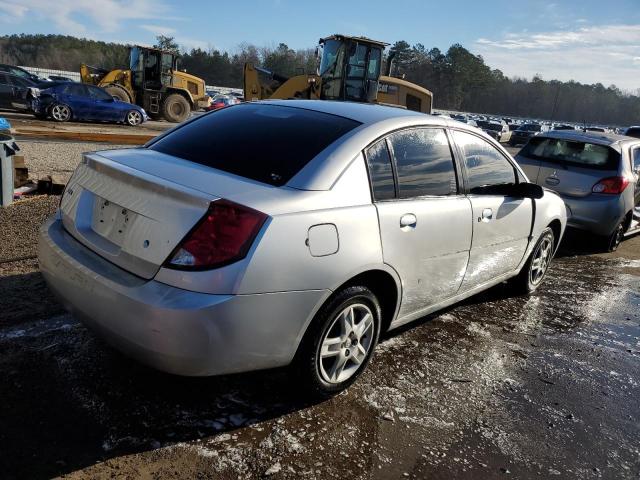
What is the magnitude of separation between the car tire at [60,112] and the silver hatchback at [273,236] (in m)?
17.1

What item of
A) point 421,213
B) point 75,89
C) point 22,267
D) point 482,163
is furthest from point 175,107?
point 421,213

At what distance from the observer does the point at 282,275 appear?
2.48 m

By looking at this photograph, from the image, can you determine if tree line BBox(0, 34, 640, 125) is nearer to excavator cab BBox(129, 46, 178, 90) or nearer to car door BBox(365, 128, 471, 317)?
excavator cab BBox(129, 46, 178, 90)

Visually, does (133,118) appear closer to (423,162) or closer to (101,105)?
(101,105)

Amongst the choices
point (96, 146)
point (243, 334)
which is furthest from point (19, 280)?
point (96, 146)

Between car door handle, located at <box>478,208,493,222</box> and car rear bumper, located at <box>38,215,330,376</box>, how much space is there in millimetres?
1752

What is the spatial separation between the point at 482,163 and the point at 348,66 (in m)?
13.5

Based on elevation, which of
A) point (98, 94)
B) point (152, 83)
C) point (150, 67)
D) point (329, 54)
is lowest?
point (98, 94)

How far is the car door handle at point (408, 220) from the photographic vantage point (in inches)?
124

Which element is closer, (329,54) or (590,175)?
(590,175)

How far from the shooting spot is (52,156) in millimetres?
9992

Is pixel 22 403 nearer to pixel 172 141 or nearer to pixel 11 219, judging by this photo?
pixel 172 141

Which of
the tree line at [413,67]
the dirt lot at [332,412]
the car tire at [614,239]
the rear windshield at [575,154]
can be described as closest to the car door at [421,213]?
the dirt lot at [332,412]

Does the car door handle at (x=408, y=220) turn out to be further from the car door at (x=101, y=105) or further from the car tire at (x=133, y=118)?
the car tire at (x=133, y=118)
